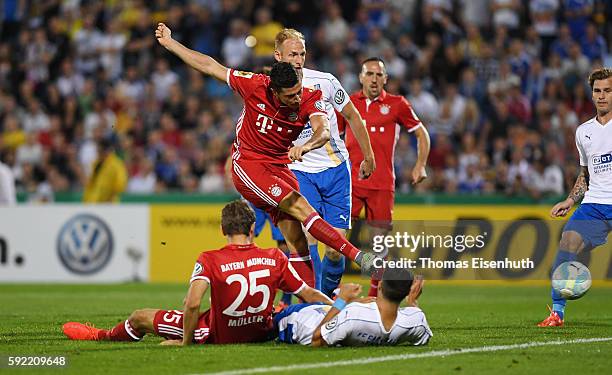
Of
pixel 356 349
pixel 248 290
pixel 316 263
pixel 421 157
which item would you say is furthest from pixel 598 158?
pixel 248 290

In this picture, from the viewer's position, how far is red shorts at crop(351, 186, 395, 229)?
12.7 meters

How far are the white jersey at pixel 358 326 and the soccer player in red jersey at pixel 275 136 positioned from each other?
0.96 meters

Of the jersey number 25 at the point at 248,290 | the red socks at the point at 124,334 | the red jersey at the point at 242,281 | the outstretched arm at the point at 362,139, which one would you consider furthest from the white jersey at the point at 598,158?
the red socks at the point at 124,334

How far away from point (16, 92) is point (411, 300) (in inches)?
651

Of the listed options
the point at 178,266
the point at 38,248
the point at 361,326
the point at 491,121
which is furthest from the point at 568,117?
the point at 361,326

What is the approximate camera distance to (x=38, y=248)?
18.3m

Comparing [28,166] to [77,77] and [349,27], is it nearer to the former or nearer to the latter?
[77,77]

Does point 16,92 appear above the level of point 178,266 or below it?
above

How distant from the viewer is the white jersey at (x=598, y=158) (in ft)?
34.1

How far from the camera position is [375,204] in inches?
502

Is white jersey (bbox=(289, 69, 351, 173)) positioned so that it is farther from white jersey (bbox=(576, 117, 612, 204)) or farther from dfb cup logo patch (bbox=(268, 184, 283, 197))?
white jersey (bbox=(576, 117, 612, 204))

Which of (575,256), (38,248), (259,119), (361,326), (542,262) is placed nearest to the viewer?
(361,326)

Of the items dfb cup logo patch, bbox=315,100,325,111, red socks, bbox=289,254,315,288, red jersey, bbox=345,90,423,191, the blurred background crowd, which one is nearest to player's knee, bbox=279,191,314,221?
red socks, bbox=289,254,315,288

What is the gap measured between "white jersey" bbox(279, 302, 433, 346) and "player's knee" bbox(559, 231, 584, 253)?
7.90 ft
